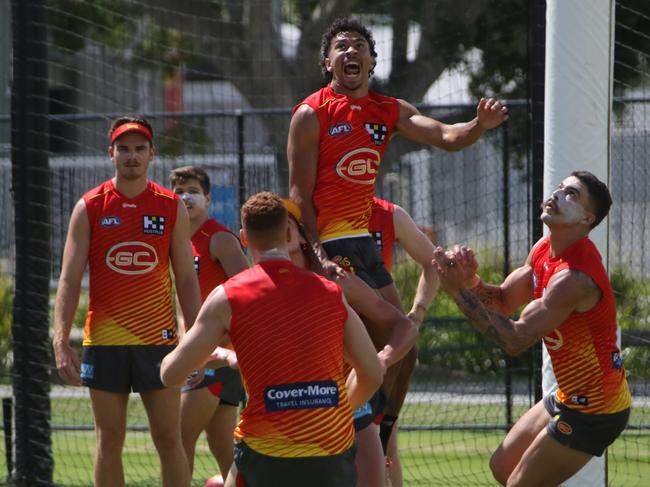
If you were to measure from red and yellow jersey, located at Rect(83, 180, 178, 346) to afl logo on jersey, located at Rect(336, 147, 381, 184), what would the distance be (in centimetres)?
107

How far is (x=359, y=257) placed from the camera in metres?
5.66

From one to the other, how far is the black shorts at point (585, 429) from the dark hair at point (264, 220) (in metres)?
1.80

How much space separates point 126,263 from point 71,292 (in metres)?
0.31

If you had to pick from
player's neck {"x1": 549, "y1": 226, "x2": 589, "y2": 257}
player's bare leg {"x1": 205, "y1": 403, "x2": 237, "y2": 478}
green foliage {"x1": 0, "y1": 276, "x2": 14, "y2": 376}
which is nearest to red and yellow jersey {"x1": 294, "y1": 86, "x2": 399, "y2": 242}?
player's neck {"x1": 549, "y1": 226, "x2": 589, "y2": 257}

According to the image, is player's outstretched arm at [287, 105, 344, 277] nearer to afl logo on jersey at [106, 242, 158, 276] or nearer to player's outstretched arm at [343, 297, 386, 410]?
afl logo on jersey at [106, 242, 158, 276]

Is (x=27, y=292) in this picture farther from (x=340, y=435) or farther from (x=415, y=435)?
(x=340, y=435)

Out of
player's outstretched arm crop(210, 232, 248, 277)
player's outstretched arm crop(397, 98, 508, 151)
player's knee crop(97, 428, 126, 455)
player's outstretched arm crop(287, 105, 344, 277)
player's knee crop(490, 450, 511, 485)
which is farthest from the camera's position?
player's outstretched arm crop(210, 232, 248, 277)

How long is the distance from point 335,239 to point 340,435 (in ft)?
5.08

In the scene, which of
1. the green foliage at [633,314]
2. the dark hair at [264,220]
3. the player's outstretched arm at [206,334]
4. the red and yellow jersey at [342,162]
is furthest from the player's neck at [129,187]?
the green foliage at [633,314]

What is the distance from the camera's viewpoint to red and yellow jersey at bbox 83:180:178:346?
6.20 meters

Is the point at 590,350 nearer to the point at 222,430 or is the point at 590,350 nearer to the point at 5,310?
the point at 222,430

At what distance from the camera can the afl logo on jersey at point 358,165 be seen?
223 inches

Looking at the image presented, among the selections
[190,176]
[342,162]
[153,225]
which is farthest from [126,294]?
[342,162]

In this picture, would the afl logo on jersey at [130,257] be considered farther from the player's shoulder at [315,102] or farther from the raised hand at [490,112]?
the raised hand at [490,112]
